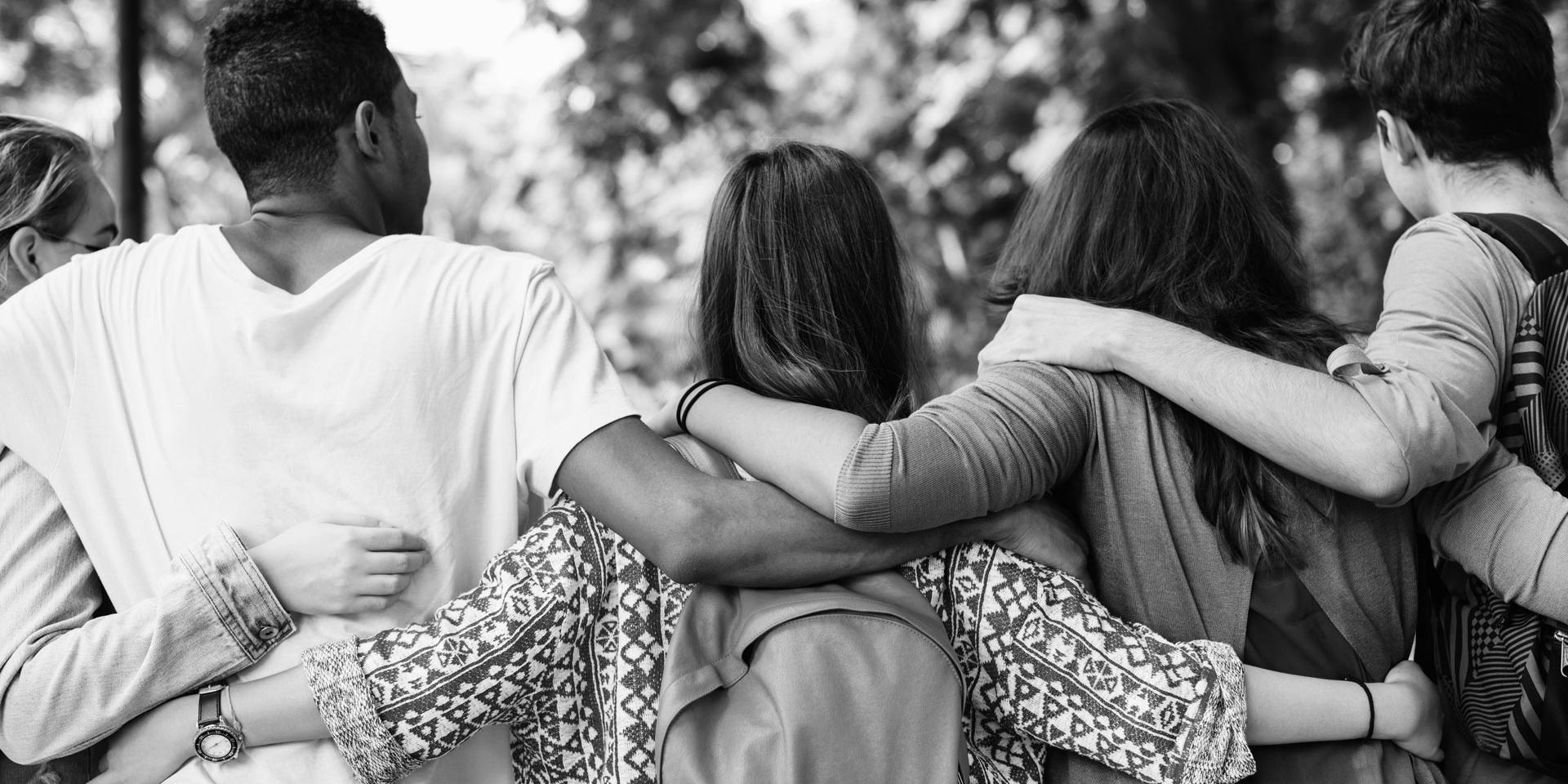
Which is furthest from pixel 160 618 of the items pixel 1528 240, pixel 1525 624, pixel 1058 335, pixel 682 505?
pixel 1528 240

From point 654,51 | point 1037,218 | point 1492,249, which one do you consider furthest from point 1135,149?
point 654,51

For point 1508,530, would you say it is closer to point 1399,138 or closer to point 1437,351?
point 1437,351

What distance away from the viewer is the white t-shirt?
1887mm

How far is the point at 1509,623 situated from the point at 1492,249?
1.94 feet

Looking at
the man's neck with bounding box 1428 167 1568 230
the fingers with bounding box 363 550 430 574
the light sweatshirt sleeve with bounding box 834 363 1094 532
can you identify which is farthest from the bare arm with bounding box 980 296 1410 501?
the fingers with bounding box 363 550 430 574

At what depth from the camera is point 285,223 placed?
205 cm

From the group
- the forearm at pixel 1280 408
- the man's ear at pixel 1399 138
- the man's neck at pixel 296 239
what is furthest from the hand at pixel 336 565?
the man's ear at pixel 1399 138

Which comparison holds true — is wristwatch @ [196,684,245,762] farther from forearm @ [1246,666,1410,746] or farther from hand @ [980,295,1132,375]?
forearm @ [1246,666,1410,746]

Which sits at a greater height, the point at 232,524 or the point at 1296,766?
the point at 232,524

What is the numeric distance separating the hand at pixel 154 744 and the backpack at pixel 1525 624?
194cm

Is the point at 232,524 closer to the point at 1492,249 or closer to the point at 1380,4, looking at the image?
the point at 1492,249

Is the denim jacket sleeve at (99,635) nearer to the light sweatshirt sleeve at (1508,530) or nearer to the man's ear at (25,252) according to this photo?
the man's ear at (25,252)

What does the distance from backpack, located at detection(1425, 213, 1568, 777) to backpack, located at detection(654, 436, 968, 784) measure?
0.88 m

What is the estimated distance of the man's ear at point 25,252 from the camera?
7.49ft
